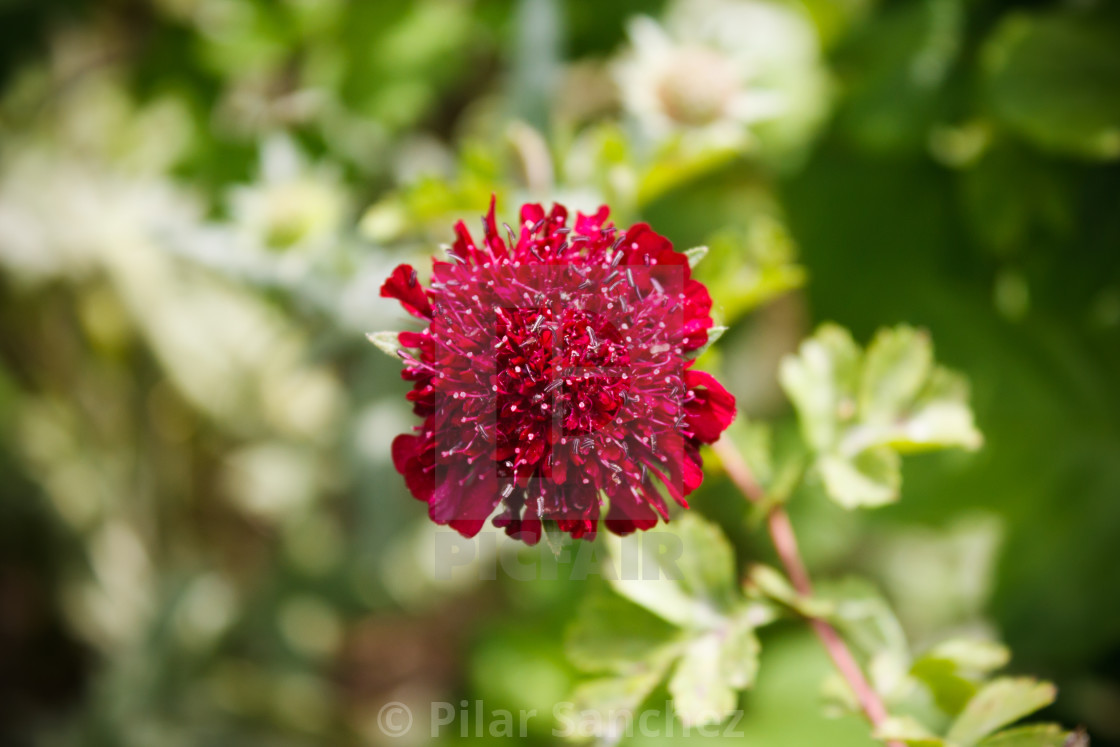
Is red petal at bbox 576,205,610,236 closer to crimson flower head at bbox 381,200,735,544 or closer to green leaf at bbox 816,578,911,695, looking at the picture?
crimson flower head at bbox 381,200,735,544

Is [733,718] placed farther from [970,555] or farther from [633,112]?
[633,112]

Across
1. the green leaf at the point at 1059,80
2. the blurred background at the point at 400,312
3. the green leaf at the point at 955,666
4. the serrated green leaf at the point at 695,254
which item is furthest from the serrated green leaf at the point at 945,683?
the green leaf at the point at 1059,80

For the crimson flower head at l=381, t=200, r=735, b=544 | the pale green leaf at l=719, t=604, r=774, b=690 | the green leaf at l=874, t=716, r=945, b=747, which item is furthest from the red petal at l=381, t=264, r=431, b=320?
the green leaf at l=874, t=716, r=945, b=747

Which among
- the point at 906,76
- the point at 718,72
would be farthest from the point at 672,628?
the point at 906,76

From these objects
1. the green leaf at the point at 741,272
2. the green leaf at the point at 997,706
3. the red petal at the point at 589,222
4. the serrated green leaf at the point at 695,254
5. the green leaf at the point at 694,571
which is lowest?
the green leaf at the point at 997,706

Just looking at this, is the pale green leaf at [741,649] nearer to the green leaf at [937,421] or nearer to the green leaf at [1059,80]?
the green leaf at [937,421]
